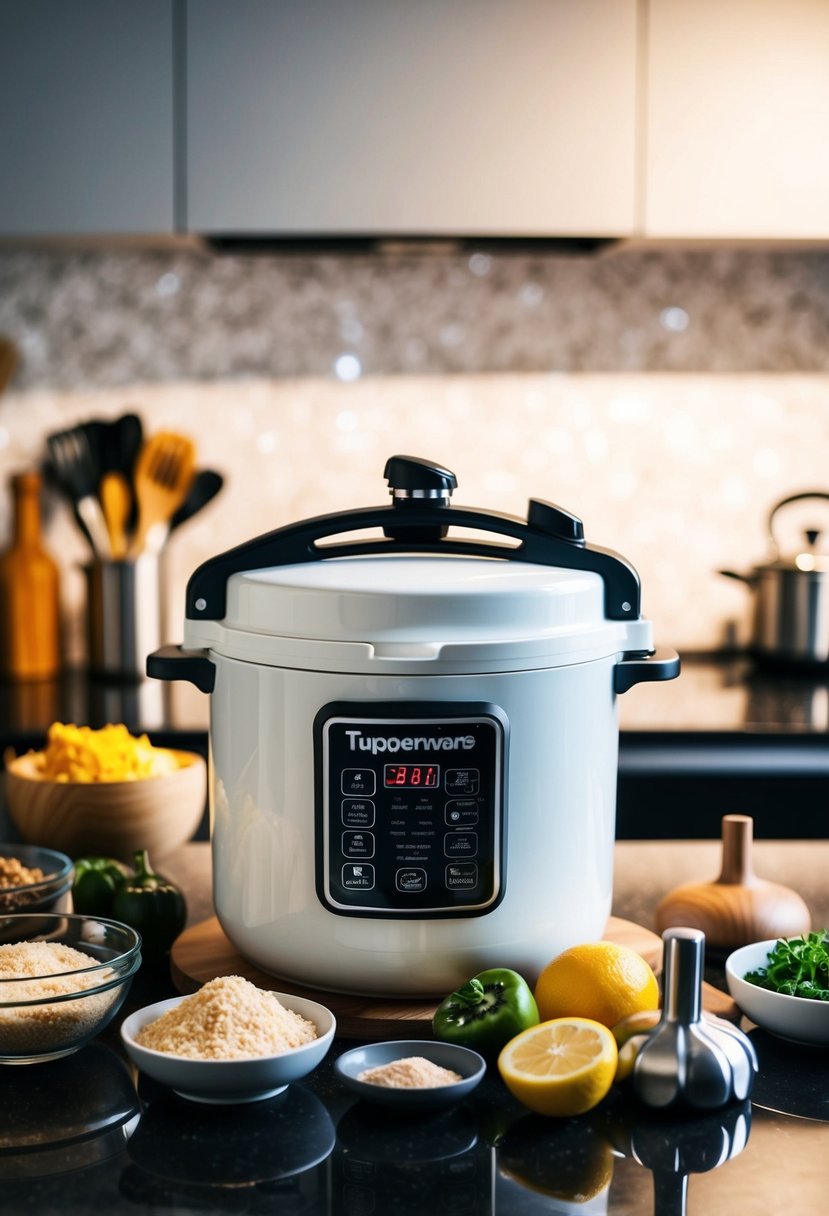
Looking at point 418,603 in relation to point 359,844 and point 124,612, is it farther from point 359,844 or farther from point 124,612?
point 124,612

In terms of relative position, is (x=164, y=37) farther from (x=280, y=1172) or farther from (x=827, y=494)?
(x=280, y=1172)

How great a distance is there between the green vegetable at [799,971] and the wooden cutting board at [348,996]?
0.17 ft

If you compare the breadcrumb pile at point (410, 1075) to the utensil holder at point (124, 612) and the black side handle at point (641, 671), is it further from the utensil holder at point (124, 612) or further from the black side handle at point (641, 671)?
the utensil holder at point (124, 612)

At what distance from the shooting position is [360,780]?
0.84m

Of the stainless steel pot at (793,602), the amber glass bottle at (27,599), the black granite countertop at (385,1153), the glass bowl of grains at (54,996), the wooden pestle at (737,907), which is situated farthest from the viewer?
the amber glass bottle at (27,599)

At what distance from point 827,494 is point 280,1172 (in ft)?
6.33

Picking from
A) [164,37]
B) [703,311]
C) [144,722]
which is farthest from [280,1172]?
[703,311]

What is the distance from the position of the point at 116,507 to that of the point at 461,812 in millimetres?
1661

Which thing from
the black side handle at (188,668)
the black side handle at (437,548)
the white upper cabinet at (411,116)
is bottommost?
the black side handle at (188,668)

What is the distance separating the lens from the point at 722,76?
2129 mm

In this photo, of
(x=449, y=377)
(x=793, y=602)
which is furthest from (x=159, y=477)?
(x=793, y=602)

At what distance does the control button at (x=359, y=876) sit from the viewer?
841 mm

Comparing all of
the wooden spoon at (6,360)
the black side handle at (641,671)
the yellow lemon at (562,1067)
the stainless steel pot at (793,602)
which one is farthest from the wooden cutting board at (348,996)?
the wooden spoon at (6,360)

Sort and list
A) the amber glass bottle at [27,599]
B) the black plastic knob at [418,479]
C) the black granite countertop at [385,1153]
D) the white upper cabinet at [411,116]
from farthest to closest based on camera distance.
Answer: the amber glass bottle at [27,599] → the white upper cabinet at [411,116] → the black plastic knob at [418,479] → the black granite countertop at [385,1153]
